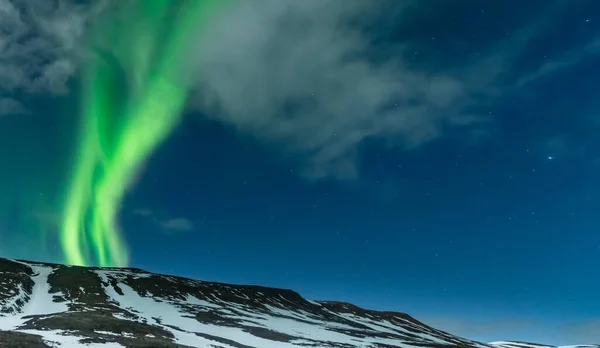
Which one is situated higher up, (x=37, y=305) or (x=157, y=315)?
(x=37, y=305)

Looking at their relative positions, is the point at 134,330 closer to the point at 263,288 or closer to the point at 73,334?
the point at 73,334

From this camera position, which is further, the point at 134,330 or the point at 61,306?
the point at 61,306

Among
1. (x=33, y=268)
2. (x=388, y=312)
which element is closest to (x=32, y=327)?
(x=33, y=268)

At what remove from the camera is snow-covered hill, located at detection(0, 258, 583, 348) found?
46.8m

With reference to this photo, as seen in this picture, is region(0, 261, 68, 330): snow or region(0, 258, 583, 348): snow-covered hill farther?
region(0, 261, 68, 330): snow

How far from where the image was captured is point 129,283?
110875 millimetres

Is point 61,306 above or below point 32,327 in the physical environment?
above

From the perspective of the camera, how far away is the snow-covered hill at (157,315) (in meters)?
46.8

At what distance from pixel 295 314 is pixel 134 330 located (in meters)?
64.1

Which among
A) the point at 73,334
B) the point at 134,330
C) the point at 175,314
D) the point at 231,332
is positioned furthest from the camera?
the point at 175,314

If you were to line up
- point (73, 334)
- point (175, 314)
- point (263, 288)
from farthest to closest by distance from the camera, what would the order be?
point (263, 288) < point (175, 314) < point (73, 334)

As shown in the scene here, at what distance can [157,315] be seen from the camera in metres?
73.4

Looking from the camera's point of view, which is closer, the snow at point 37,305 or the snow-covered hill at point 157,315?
the snow-covered hill at point 157,315

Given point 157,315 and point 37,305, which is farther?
point 157,315
